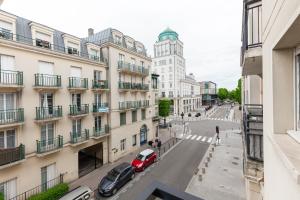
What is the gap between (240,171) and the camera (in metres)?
16.0

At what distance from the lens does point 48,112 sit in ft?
44.4

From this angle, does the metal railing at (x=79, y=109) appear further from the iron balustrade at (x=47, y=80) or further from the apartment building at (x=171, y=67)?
the apartment building at (x=171, y=67)

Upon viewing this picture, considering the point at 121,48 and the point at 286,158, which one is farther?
the point at 121,48

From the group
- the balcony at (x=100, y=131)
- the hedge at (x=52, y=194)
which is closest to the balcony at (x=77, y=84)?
the balcony at (x=100, y=131)

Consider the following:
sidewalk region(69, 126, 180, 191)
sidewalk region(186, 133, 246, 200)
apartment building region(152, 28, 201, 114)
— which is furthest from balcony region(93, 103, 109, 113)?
apartment building region(152, 28, 201, 114)

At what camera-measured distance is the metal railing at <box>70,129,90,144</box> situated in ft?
49.8

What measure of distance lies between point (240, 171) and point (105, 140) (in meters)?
14.4

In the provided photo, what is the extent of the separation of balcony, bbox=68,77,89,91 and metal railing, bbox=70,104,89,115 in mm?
1707

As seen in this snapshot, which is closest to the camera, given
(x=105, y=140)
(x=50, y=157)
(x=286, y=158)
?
(x=286, y=158)

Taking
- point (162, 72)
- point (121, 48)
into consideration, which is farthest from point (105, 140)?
point (162, 72)

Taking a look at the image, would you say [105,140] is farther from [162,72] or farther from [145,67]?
[162,72]

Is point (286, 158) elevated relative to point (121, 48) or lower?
lower

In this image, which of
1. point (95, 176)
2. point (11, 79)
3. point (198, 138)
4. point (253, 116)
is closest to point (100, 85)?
point (11, 79)

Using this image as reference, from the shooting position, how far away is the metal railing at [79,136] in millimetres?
15164
